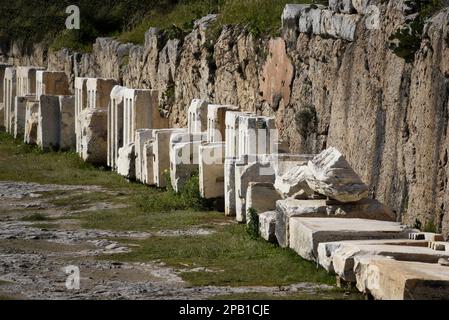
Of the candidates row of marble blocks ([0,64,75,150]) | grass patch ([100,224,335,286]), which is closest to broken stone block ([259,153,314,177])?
grass patch ([100,224,335,286])

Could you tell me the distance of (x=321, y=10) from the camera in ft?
61.6

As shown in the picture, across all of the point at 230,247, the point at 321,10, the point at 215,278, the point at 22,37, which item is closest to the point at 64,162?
the point at 321,10

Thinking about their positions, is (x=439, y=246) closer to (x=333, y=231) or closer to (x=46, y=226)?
(x=333, y=231)

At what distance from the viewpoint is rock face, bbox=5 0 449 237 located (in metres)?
14.2

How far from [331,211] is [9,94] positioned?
21.2 metres

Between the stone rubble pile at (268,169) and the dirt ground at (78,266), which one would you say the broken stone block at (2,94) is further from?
the dirt ground at (78,266)

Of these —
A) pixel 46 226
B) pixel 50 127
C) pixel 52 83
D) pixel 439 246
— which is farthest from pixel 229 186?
pixel 52 83

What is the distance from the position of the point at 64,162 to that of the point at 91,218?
812 cm

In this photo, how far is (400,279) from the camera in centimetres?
1106

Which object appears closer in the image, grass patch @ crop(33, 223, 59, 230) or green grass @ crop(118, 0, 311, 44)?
grass patch @ crop(33, 223, 59, 230)

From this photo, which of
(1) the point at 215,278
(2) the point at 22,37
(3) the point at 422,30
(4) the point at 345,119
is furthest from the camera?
(2) the point at 22,37

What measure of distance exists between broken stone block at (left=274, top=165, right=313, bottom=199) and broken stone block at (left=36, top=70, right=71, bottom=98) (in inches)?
637

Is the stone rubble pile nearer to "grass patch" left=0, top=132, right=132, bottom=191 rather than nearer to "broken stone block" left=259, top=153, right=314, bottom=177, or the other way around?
"broken stone block" left=259, top=153, right=314, bottom=177
